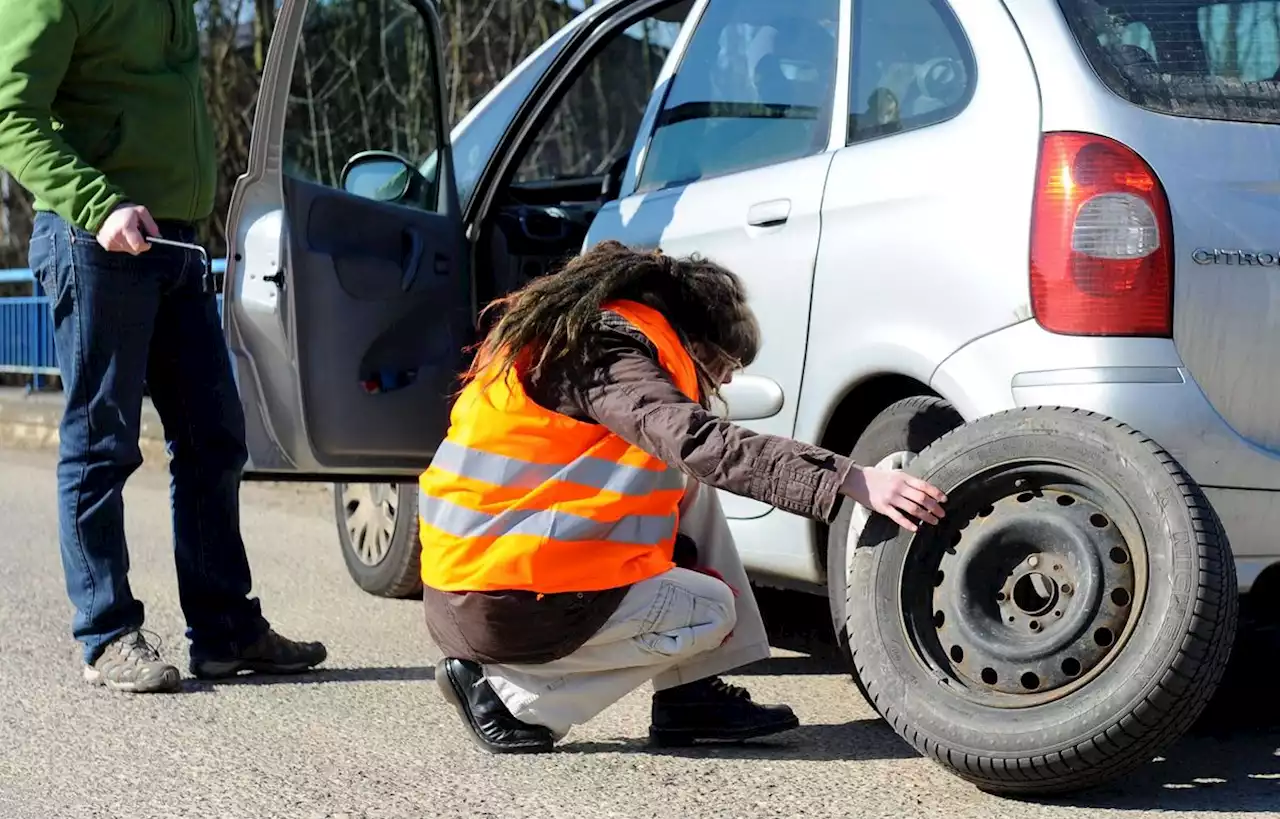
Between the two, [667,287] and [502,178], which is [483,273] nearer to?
[502,178]

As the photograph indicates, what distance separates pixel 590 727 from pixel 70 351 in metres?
1.54

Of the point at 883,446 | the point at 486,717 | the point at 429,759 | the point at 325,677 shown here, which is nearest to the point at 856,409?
the point at 883,446

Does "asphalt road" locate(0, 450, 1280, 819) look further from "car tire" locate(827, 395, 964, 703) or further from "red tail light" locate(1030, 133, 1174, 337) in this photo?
"red tail light" locate(1030, 133, 1174, 337)

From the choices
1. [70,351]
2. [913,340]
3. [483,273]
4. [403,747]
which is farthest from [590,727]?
[483,273]

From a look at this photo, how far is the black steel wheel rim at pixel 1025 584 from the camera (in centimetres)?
282

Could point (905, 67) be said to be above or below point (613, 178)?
above

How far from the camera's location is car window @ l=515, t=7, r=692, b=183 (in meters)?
9.59

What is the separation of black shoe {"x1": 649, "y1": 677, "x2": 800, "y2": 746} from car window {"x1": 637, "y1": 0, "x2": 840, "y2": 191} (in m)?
1.25

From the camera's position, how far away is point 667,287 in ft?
10.5

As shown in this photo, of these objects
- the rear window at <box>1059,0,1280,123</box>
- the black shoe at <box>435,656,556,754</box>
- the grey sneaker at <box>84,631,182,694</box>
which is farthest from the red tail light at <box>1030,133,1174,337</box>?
the grey sneaker at <box>84,631,182,694</box>

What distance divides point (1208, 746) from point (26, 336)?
9.72m

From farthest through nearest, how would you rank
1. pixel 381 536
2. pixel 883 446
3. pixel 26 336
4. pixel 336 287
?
1. pixel 26 336
2. pixel 381 536
3. pixel 336 287
4. pixel 883 446

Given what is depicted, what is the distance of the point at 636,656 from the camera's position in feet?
10.6

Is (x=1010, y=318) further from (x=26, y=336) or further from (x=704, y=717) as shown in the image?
(x=26, y=336)
